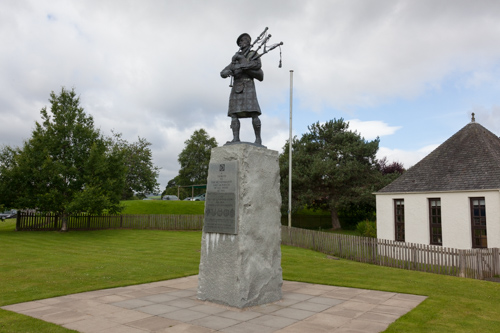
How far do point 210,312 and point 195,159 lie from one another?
199 ft

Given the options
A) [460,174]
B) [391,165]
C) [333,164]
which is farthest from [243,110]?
[391,165]

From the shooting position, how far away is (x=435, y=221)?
18547 mm

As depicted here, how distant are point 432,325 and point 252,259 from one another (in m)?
3.27

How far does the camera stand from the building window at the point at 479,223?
55.0ft

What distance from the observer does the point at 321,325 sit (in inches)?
229

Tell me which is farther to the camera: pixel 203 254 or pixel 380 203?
pixel 380 203

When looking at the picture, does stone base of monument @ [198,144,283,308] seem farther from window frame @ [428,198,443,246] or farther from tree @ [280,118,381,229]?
tree @ [280,118,381,229]

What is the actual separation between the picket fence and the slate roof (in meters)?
4.93

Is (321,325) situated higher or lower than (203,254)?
lower

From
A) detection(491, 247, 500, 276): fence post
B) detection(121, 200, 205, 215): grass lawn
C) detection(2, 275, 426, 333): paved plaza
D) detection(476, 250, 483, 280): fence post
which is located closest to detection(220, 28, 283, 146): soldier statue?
detection(2, 275, 426, 333): paved plaza

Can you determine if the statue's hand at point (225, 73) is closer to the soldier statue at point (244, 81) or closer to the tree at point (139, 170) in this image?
the soldier statue at point (244, 81)

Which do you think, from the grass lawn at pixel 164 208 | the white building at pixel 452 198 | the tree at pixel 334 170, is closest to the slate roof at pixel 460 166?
the white building at pixel 452 198

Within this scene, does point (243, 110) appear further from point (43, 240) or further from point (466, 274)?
point (43, 240)

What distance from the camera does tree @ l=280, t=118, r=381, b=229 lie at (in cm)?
3100
